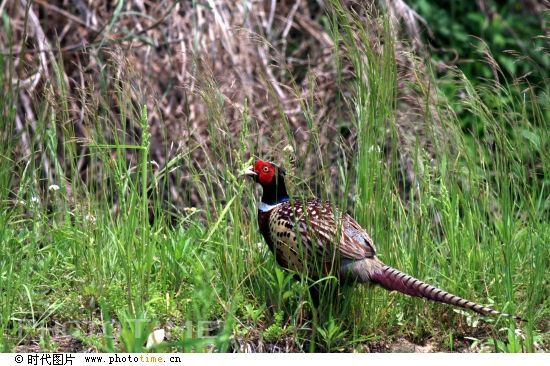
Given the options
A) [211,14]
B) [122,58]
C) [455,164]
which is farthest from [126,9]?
[455,164]

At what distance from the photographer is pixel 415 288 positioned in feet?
11.1

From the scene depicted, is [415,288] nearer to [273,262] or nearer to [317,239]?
[317,239]

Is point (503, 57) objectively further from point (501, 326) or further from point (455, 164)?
point (501, 326)

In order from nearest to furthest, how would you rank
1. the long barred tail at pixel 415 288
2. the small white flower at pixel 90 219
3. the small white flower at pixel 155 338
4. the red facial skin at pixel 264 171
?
the small white flower at pixel 155 338
the long barred tail at pixel 415 288
the small white flower at pixel 90 219
the red facial skin at pixel 264 171

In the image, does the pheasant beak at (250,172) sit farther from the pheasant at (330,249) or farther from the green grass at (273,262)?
the pheasant at (330,249)

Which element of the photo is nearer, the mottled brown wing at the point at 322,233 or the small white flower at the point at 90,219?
the mottled brown wing at the point at 322,233

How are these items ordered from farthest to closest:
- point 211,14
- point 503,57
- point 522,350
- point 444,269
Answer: point 503,57, point 211,14, point 444,269, point 522,350

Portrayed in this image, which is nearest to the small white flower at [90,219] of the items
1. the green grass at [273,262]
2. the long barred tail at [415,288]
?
the green grass at [273,262]

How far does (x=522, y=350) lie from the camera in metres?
3.33

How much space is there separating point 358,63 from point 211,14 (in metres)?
2.84

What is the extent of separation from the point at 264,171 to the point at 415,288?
94 centimetres

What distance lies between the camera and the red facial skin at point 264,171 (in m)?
3.96

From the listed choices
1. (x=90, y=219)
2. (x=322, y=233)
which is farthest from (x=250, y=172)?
(x=90, y=219)

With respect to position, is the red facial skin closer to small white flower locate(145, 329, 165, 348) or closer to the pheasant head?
the pheasant head
